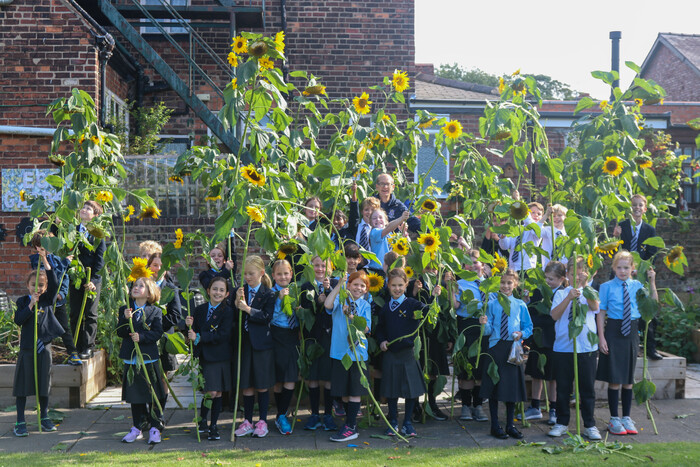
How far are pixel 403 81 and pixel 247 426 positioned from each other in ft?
11.6

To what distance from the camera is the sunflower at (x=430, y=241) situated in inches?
206

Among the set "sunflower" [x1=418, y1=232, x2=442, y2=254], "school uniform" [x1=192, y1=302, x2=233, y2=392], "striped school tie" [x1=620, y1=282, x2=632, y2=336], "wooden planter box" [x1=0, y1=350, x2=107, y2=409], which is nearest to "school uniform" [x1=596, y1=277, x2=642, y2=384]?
"striped school tie" [x1=620, y1=282, x2=632, y2=336]

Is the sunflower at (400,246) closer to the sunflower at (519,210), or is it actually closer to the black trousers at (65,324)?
the sunflower at (519,210)

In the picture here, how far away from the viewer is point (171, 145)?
1220cm

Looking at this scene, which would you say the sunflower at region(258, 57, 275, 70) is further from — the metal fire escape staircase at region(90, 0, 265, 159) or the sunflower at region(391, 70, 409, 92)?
the metal fire escape staircase at region(90, 0, 265, 159)

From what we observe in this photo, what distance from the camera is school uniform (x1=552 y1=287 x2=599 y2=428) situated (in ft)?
18.5

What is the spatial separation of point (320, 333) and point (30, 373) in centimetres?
241

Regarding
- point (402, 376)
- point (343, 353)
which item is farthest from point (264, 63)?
point (402, 376)

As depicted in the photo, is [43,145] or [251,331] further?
[43,145]

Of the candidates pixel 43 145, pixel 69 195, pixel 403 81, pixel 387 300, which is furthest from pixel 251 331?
pixel 43 145

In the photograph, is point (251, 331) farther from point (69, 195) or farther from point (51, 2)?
point (51, 2)

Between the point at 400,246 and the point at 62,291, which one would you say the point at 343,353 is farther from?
the point at 62,291

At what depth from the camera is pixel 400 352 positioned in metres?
5.74

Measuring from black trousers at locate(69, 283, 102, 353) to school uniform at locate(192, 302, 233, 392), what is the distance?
169 cm
